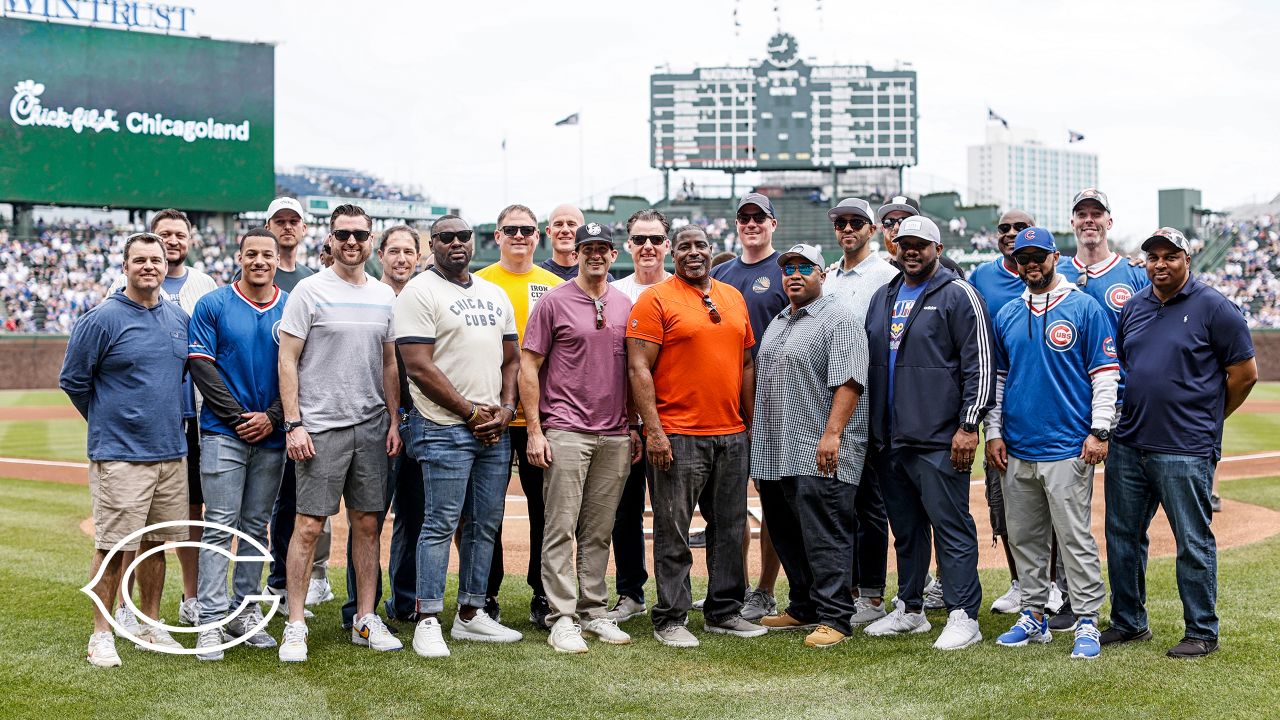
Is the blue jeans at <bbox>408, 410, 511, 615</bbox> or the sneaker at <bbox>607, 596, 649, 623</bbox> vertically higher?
the blue jeans at <bbox>408, 410, 511, 615</bbox>

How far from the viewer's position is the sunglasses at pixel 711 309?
19.7ft

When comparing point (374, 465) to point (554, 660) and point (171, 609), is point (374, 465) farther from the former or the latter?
point (171, 609)

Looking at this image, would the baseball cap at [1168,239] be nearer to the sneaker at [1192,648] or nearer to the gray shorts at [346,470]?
the sneaker at [1192,648]

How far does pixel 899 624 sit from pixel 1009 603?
97cm

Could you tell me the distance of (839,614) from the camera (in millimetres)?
6039

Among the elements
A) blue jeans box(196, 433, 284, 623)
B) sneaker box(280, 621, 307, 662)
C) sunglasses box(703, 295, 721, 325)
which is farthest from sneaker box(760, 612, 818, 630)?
blue jeans box(196, 433, 284, 623)

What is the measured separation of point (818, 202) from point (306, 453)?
138ft

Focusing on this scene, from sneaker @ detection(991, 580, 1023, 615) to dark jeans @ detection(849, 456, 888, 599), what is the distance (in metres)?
0.71

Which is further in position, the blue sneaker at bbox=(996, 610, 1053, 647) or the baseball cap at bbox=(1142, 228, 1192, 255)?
the blue sneaker at bbox=(996, 610, 1053, 647)

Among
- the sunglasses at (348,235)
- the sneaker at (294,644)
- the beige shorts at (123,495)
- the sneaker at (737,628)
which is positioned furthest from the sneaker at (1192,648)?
the beige shorts at (123,495)

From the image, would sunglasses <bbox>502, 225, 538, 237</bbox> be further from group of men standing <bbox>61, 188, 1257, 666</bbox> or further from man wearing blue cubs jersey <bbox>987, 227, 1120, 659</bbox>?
man wearing blue cubs jersey <bbox>987, 227, 1120, 659</bbox>

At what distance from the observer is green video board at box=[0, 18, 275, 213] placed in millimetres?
36250

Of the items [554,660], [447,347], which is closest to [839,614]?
[554,660]

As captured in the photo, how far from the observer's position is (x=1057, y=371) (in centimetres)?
575
